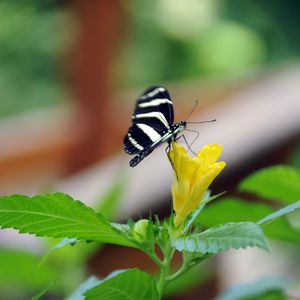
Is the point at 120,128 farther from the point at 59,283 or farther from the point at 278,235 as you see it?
the point at 278,235

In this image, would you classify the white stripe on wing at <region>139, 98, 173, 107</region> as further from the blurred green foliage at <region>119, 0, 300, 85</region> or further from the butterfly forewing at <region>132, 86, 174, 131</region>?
the blurred green foliage at <region>119, 0, 300, 85</region>

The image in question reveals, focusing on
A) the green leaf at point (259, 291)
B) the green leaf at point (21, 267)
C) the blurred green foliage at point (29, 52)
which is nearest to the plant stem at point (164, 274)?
the green leaf at point (259, 291)

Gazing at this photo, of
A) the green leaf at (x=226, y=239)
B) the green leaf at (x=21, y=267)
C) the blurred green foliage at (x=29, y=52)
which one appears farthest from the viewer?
Answer: the blurred green foliage at (x=29, y=52)

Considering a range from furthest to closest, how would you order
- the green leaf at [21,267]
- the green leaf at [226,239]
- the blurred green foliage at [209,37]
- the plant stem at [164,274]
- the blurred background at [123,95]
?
the blurred green foliage at [209,37] < the blurred background at [123,95] < the green leaf at [21,267] < the plant stem at [164,274] < the green leaf at [226,239]

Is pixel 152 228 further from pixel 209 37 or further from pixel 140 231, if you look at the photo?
pixel 209 37

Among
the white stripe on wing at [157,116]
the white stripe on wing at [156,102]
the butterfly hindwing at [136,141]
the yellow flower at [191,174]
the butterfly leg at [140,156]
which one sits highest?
A: the white stripe on wing at [156,102]

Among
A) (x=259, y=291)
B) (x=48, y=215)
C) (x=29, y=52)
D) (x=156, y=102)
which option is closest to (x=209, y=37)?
(x=29, y=52)

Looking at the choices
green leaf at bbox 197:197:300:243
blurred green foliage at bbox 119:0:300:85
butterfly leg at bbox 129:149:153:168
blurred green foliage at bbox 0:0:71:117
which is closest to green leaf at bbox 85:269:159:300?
butterfly leg at bbox 129:149:153:168

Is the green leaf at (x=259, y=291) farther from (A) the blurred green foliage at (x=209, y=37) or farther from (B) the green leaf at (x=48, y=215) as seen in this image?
(A) the blurred green foliage at (x=209, y=37)
